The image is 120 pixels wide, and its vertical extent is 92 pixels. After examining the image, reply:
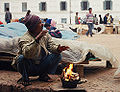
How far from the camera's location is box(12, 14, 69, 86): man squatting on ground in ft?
17.0

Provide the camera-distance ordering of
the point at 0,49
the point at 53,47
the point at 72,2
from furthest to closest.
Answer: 1. the point at 72,2
2. the point at 0,49
3. the point at 53,47

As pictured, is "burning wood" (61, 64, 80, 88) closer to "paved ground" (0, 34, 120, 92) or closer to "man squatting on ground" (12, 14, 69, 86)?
"paved ground" (0, 34, 120, 92)

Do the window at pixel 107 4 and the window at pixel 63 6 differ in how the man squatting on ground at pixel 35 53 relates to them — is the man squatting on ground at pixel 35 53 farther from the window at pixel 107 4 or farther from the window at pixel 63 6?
the window at pixel 63 6

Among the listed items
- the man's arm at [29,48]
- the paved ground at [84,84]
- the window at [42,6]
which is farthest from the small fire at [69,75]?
the window at [42,6]

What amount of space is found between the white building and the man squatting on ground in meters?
42.3

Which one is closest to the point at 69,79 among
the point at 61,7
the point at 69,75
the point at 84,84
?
the point at 69,75

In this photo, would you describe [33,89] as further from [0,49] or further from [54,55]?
Answer: [0,49]

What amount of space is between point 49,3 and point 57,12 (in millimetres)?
1731

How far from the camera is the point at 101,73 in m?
6.78

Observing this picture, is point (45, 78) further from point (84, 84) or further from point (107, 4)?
point (107, 4)

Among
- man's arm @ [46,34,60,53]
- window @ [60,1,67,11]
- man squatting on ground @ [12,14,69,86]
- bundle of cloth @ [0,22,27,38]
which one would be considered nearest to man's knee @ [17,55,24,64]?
man squatting on ground @ [12,14,69,86]

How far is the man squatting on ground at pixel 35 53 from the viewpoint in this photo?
5.18m

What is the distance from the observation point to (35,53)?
17.5 feet

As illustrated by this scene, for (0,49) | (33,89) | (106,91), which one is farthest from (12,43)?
(106,91)
